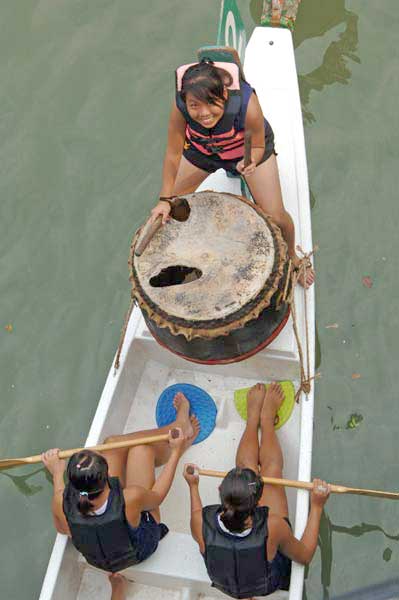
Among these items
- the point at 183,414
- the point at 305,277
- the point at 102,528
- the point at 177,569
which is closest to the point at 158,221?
the point at 305,277

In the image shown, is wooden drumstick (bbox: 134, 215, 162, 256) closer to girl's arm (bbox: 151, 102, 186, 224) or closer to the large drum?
the large drum

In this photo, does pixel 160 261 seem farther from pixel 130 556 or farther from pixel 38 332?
pixel 38 332

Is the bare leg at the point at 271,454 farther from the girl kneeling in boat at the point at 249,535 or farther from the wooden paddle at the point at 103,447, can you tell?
the wooden paddle at the point at 103,447

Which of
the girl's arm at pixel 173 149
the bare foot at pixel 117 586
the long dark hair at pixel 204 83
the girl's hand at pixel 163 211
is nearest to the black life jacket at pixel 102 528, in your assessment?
the bare foot at pixel 117 586

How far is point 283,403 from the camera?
3293 millimetres

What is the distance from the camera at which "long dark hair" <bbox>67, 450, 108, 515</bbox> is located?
240cm

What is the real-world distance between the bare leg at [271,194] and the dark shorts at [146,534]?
4.29 ft

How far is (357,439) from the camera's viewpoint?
149 inches

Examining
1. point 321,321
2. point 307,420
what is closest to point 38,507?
point 307,420

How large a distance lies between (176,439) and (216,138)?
4.37ft

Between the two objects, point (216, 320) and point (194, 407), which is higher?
point (216, 320)

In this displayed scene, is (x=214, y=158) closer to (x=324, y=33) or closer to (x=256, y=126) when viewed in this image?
(x=256, y=126)

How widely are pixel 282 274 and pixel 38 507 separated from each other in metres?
2.04

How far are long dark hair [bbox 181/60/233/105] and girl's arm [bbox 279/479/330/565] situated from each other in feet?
5.11
